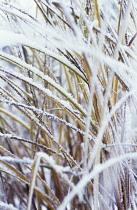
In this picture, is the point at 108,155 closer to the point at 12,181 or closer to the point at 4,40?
the point at 4,40

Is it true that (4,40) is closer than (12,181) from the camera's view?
Yes

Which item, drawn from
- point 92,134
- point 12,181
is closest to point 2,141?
point 12,181

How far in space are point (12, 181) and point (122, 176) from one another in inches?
19.1

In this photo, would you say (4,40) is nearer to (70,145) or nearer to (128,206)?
(128,206)

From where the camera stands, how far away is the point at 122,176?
1.44 ft

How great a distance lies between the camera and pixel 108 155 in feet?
1.50

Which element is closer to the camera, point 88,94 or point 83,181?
point 83,181

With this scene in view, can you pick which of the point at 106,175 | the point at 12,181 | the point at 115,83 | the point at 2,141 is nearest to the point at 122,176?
the point at 106,175

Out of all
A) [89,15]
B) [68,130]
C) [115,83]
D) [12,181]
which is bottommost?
[12,181]

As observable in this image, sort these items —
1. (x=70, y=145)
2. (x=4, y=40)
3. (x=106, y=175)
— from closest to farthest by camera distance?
(x=4, y=40)
(x=106, y=175)
(x=70, y=145)

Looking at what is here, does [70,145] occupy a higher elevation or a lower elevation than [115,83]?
lower

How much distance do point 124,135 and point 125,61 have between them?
4.7 inches

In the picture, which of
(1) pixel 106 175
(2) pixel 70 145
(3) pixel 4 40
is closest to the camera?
(3) pixel 4 40

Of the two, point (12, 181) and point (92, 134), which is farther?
point (12, 181)
